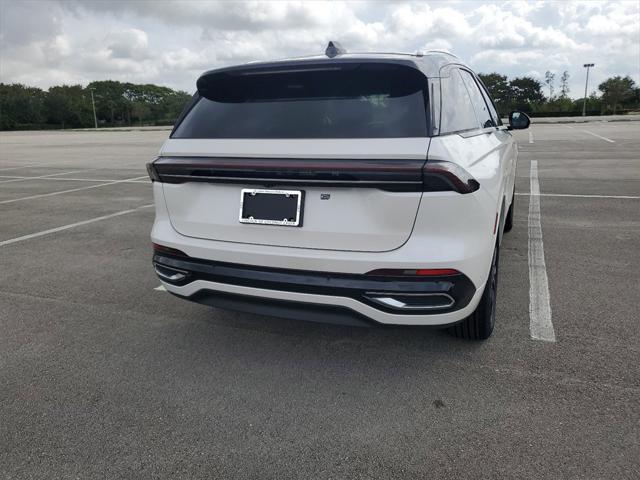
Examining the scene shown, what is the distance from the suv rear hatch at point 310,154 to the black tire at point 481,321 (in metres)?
0.91

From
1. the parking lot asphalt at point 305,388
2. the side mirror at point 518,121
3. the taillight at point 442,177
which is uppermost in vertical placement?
the side mirror at point 518,121

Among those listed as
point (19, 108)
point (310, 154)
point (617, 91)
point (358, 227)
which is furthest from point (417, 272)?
point (19, 108)

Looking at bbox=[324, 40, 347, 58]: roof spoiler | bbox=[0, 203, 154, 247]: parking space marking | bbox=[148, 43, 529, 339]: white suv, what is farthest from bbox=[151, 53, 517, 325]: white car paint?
bbox=[0, 203, 154, 247]: parking space marking

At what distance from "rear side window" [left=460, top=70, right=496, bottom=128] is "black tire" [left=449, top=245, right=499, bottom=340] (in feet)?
3.75

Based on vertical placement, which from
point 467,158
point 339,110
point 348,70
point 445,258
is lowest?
point 445,258

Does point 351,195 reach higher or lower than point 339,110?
lower

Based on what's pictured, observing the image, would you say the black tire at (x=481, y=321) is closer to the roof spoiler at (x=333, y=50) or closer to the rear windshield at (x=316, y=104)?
the rear windshield at (x=316, y=104)

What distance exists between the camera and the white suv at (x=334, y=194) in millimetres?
2381

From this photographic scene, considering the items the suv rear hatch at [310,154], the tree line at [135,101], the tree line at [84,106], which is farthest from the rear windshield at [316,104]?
the tree line at [84,106]

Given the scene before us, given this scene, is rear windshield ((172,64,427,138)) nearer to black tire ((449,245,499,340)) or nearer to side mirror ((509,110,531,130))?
black tire ((449,245,499,340))

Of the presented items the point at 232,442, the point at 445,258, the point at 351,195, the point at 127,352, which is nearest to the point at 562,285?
the point at 445,258

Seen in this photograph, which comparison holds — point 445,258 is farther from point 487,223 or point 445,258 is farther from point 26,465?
point 26,465

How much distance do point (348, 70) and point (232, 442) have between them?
1878 mm

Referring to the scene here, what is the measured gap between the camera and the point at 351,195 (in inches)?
95.0
